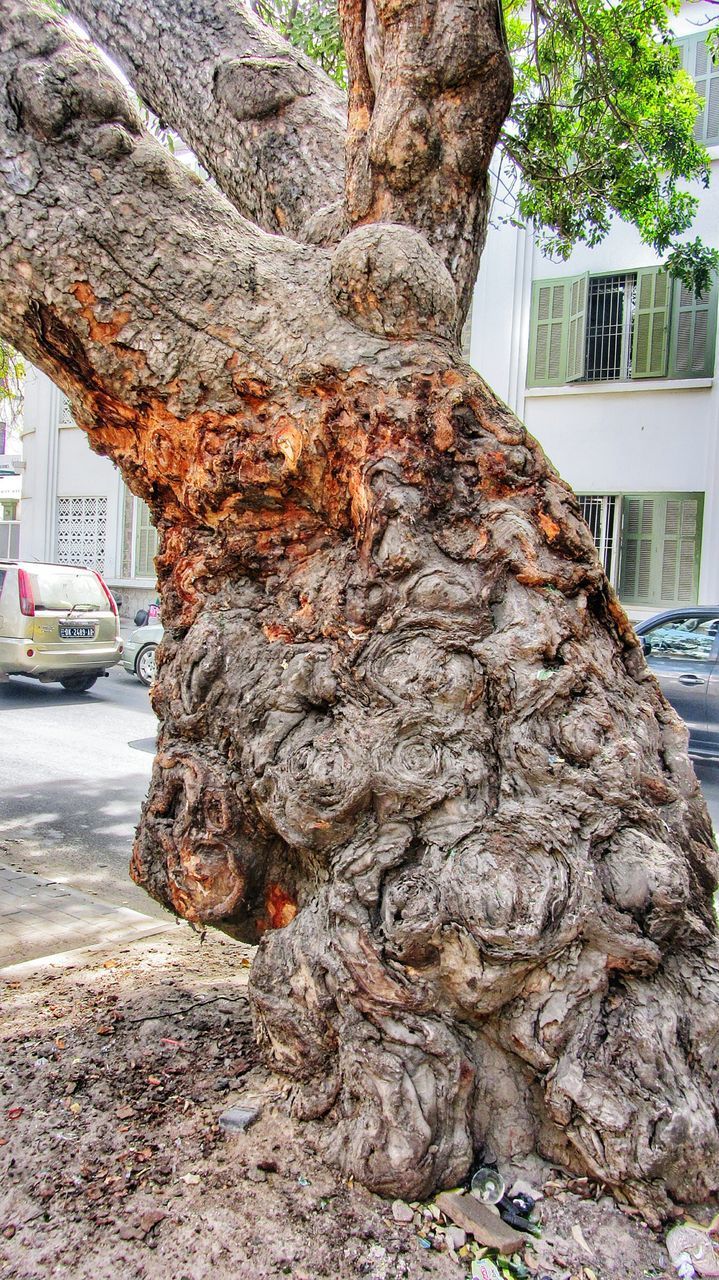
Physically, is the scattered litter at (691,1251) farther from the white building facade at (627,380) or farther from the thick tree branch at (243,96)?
the white building facade at (627,380)

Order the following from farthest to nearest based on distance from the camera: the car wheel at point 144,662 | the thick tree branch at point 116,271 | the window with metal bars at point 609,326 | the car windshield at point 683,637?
1. the window with metal bars at point 609,326
2. the car wheel at point 144,662
3. the car windshield at point 683,637
4. the thick tree branch at point 116,271

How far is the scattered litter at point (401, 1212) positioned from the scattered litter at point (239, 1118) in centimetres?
46

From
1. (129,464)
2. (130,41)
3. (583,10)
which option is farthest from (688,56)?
(129,464)

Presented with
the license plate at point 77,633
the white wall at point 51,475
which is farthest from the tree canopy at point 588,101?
the white wall at point 51,475

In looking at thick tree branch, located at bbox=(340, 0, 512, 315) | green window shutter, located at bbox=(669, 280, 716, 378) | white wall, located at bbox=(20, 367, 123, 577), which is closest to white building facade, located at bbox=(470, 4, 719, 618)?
green window shutter, located at bbox=(669, 280, 716, 378)

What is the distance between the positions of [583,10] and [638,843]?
796 centimetres

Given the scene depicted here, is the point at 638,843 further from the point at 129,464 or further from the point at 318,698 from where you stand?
the point at 129,464

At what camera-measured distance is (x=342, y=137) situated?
13.3 feet

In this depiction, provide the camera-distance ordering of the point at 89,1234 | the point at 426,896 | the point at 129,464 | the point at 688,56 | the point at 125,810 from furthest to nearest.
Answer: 1. the point at 688,56
2. the point at 125,810
3. the point at 129,464
4. the point at 426,896
5. the point at 89,1234

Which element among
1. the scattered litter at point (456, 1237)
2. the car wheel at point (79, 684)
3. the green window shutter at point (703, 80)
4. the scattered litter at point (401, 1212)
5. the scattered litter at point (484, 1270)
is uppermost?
the green window shutter at point (703, 80)

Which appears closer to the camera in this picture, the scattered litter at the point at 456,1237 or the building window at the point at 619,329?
the scattered litter at the point at 456,1237

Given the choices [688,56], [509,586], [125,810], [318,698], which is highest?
[688,56]

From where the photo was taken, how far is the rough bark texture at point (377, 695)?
2.26m

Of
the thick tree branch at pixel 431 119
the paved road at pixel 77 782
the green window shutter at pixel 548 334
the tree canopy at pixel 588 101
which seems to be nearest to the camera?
the thick tree branch at pixel 431 119
